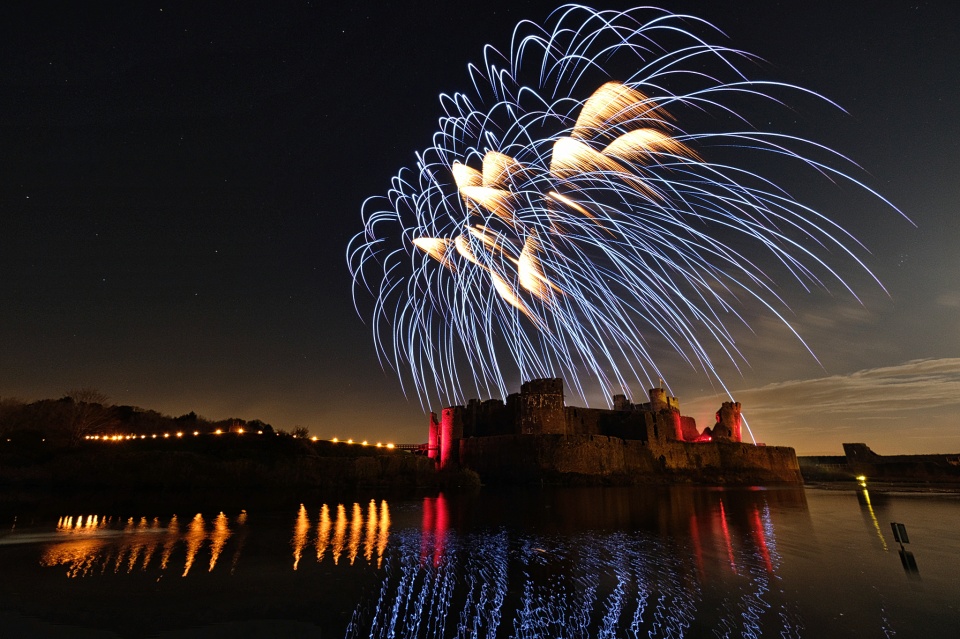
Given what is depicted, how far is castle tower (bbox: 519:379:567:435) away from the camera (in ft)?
162

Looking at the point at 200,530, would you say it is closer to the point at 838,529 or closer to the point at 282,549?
the point at 282,549

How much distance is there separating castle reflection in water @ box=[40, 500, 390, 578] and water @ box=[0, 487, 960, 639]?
0.26ft

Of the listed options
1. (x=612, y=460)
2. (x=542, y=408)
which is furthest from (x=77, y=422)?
(x=612, y=460)

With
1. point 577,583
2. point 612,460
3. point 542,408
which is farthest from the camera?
point 612,460

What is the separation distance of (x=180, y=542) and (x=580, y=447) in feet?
131

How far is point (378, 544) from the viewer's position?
1495 centimetres

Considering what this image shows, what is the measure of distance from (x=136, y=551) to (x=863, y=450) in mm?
109842

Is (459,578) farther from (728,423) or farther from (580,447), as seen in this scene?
(728,423)

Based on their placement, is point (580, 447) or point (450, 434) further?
point (450, 434)

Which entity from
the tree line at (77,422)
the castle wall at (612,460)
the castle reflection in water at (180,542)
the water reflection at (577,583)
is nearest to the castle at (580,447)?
the castle wall at (612,460)

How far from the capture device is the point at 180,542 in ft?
46.9

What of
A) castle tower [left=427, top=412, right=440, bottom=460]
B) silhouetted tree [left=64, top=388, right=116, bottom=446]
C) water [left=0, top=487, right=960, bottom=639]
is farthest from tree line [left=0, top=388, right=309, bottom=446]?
water [left=0, top=487, right=960, bottom=639]

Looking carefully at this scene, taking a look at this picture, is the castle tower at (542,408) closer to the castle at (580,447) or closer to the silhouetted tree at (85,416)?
the castle at (580,447)

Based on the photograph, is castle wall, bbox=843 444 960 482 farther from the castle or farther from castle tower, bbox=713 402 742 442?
castle tower, bbox=713 402 742 442
